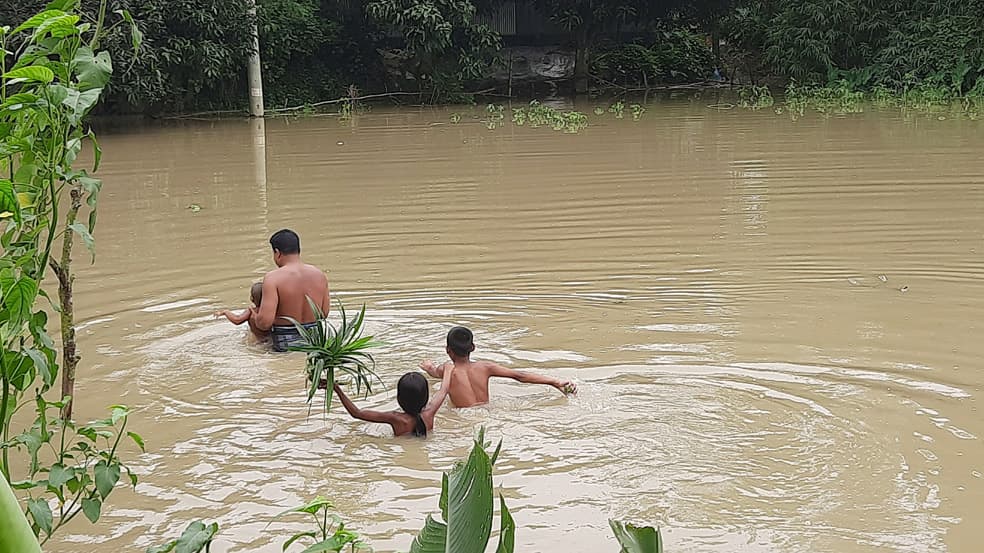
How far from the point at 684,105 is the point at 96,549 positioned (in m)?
18.1

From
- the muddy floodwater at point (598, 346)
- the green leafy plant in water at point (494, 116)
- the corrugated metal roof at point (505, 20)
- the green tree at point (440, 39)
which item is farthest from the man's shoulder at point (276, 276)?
the corrugated metal roof at point (505, 20)

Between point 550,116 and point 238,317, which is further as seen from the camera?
point 550,116

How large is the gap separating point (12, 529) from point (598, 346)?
17.7 ft

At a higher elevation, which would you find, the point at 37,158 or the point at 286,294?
the point at 37,158

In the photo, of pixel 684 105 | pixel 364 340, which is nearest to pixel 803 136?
pixel 684 105

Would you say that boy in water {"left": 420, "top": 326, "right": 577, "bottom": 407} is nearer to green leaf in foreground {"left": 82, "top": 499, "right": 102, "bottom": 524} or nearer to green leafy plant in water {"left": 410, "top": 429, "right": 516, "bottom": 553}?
green leaf in foreground {"left": 82, "top": 499, "right": 102, "bottom": 524}

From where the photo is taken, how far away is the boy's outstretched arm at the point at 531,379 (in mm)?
5137

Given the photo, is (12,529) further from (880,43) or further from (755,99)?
(880,43)

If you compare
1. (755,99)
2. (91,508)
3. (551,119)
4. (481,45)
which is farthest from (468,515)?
(481,45)

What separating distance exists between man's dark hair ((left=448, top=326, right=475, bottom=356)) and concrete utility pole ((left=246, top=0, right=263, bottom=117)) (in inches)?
551

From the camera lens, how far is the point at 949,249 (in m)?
7.52

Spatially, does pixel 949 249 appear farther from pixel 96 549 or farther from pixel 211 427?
pixel 96 549

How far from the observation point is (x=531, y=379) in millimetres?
5180

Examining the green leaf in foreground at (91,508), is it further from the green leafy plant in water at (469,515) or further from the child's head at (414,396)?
the child's head at (414,396)
